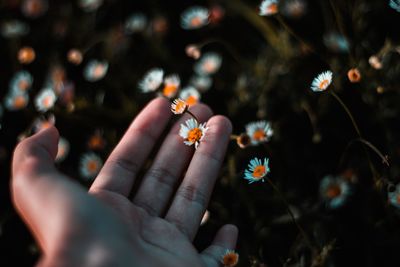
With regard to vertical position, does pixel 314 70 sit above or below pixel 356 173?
above

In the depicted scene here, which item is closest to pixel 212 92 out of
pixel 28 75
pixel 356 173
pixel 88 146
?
pixel 88 146

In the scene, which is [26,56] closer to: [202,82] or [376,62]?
[202,82]

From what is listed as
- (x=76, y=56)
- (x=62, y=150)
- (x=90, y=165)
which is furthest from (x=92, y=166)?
(x=76, y=56)

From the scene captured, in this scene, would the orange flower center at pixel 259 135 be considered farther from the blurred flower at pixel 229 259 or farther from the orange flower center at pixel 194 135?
the blurred flower at pixel 229 259

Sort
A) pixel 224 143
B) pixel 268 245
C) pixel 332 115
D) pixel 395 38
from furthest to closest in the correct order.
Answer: pixel 395 38, pixel 332 115, pixel 268 245, pixel 224 143

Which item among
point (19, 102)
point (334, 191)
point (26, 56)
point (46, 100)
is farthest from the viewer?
point (26, 56)

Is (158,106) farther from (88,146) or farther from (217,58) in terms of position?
(217,58)

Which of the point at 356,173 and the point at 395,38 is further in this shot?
the point at 395,38
